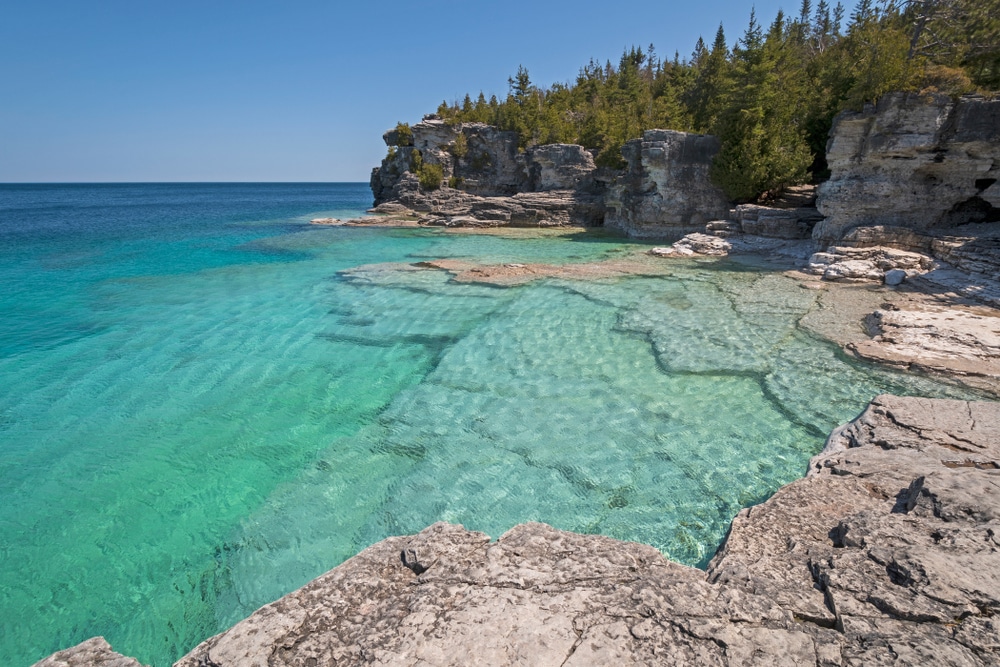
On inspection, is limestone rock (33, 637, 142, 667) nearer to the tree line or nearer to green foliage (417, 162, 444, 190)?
the tree line

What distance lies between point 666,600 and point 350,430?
6.11 meters

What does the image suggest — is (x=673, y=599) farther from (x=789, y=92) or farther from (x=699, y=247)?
(x=789, y=92)

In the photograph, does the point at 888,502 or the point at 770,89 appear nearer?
the point at 888,502

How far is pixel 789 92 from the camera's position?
25.8m

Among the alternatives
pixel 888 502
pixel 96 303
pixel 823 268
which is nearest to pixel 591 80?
pixel 823 268

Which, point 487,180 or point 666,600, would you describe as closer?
point 666,600

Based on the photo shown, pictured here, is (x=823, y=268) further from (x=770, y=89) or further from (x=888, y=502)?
(x=888, y=502)

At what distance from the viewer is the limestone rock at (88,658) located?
8.89ft

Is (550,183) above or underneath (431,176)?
underneath

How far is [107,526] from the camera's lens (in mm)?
5895

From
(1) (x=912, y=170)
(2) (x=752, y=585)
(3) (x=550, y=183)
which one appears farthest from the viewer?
(3) (x=550, y=183)

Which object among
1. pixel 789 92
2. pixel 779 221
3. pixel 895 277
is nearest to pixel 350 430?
pixel 895 277

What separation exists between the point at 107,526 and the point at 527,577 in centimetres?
571

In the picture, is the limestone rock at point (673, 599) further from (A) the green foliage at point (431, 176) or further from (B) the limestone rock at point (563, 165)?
(A) the green foliage at point (431, 176)
